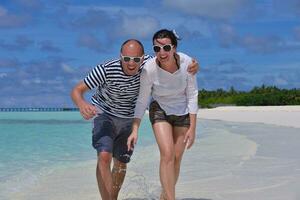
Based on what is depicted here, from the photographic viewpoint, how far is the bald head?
17.4ft

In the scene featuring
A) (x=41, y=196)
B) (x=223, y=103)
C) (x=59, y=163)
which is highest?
(x=41, y=196)

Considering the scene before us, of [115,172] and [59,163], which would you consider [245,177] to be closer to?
[115,172]

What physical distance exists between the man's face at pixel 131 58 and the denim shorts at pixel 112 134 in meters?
0.54

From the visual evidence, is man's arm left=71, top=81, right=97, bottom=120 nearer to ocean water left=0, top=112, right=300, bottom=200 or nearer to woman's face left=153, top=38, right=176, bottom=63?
woman's face left=153, top=38, right=176, bottom=63

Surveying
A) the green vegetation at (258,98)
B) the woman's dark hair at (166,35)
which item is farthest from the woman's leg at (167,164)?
the green vegetation at (258,98)

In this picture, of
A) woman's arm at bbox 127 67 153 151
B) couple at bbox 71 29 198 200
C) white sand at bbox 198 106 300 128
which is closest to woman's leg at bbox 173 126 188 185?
couple at bbox 71 29 198 200

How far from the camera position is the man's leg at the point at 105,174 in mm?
5445

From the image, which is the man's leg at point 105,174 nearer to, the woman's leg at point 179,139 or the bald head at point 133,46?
the woman's leg at point 179,139

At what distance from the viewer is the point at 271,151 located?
1102 cm

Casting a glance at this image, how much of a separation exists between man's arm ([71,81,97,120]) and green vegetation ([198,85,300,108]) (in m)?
59.1

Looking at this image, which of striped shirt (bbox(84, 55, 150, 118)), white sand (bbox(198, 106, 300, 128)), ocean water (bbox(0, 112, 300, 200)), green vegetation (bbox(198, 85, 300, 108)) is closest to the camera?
striped shirt (bbox(84, 55, 150, 118))

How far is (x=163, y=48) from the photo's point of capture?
527cm

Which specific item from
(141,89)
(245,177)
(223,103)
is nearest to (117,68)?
(141,89)

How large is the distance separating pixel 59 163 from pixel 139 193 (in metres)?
4.82
